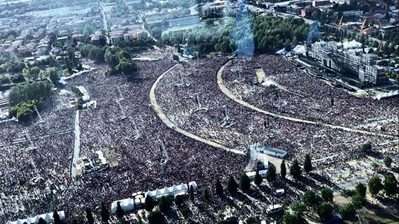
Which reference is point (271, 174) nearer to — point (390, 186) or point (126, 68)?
point (390, 186)

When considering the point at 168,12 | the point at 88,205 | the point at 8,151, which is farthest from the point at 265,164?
the point at 168,12

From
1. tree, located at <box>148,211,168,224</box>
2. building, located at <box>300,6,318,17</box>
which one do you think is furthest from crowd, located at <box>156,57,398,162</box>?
building, located at <box>300,6,318,17</box>

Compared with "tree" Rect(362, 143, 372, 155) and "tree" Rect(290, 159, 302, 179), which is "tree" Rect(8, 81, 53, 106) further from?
"tree" Rect(362, 143, 372, 155)

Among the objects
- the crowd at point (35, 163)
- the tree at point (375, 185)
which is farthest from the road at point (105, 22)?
the tree at point (375, 185)

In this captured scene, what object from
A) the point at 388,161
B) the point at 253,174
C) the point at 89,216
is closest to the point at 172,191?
the point at 89,216

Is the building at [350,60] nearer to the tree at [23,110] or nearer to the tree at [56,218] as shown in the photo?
the tree at [23,110]

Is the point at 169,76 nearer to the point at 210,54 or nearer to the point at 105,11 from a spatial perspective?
the point at 210,54
